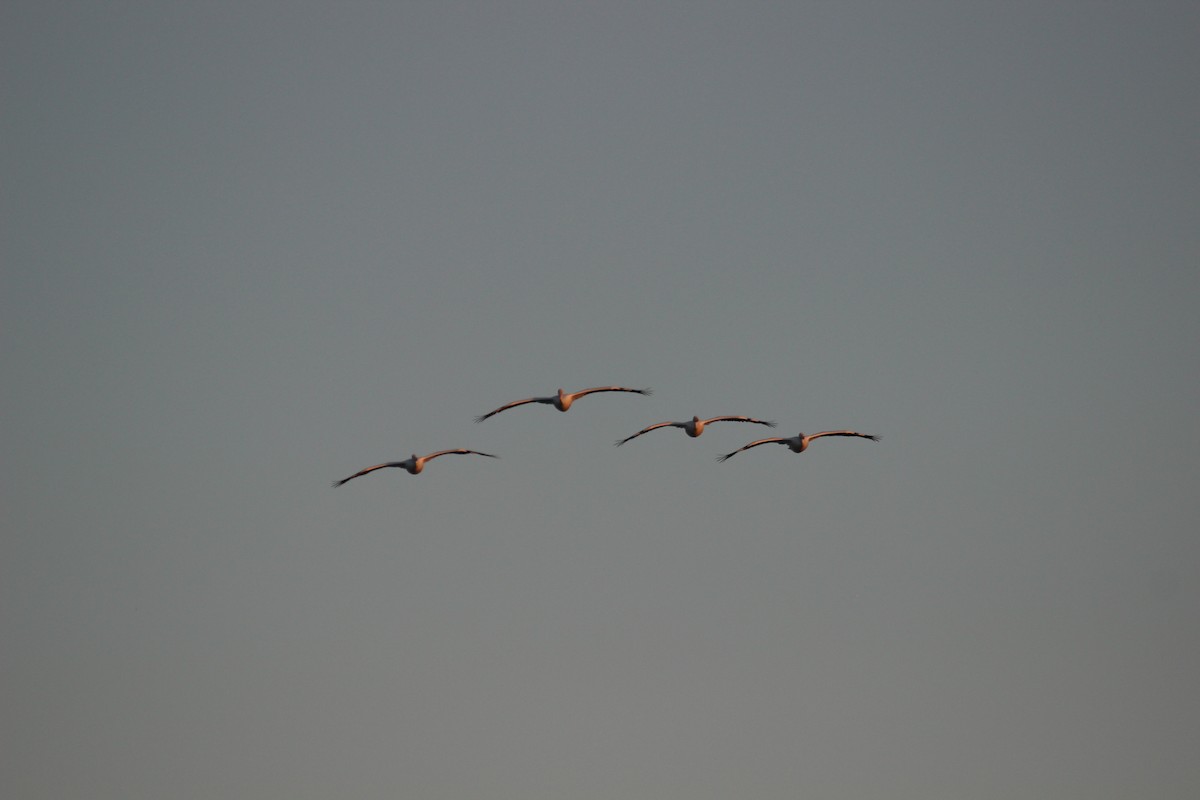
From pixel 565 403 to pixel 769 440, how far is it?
13.3 m

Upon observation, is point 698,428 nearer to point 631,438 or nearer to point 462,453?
point 631,438

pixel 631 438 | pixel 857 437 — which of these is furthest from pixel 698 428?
pixel 857 437

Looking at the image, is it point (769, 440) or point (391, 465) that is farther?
point (769, 440)

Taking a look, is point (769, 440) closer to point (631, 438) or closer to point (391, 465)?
point (631, 438)

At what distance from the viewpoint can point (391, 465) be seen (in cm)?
8544

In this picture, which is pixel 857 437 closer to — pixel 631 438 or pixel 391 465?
pixel 631 438

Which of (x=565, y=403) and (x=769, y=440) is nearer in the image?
(x=565, y=403)

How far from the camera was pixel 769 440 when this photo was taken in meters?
92.4

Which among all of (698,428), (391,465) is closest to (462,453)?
(391,465)

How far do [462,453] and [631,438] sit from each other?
8.65 metres

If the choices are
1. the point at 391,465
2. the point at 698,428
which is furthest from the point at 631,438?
the point at 391,465

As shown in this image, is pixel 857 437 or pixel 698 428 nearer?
pixel 698 428

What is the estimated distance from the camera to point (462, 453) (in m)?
88.1

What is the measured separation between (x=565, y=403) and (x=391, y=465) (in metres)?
9.16
